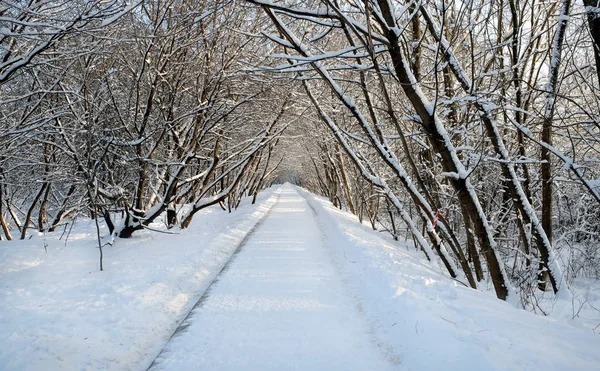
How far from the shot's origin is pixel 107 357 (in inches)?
136

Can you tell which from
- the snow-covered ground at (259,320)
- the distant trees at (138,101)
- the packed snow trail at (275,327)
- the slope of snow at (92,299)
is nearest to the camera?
the snow-covered ground at (259,320)

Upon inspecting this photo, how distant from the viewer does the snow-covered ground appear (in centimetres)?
317

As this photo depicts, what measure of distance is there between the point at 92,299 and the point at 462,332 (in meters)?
4.87

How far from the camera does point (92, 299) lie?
4.72 m

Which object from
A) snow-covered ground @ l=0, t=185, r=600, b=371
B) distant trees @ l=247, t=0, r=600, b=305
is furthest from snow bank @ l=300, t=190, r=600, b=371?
distant trees @ l=247, t=0, r=600, b=305

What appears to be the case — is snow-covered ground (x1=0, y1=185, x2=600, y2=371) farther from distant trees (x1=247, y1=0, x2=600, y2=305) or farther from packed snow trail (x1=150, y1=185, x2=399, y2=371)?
distant trees (x1=247, y1=0, x2=600, y2=305)

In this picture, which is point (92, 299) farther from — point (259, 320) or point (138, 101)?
point (138, 101)

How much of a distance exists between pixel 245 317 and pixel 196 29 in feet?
23.7

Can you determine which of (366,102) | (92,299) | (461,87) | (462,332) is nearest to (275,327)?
(462,332)

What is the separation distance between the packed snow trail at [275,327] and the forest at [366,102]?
2033 millimetres

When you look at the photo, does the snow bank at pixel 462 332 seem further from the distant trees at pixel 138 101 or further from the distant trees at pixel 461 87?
the distant trees at pixel 138 101

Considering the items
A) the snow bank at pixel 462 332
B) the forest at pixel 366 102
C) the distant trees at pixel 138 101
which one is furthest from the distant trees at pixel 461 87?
the distant trees at pixel 138 101

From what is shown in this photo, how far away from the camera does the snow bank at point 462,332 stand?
279 cm

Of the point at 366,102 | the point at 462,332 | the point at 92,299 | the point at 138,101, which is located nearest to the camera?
the point at 462,332
